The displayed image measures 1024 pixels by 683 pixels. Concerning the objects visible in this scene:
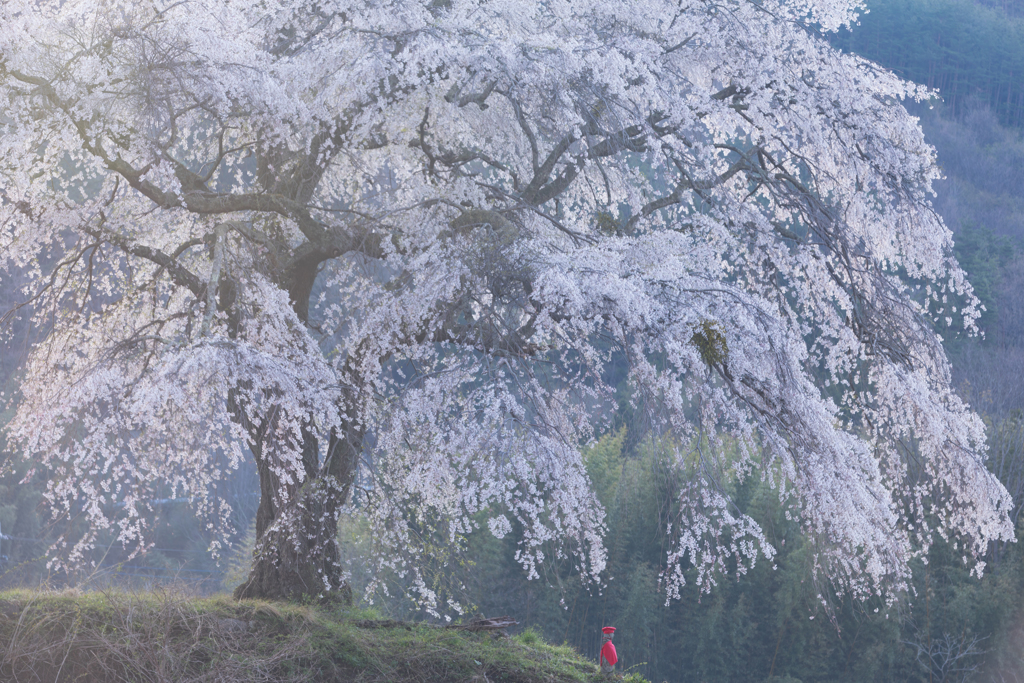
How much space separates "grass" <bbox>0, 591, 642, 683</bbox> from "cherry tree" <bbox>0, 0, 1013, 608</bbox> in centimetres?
49

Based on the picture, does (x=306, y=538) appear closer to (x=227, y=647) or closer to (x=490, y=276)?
(x=227, y=647)

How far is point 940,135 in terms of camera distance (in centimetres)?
2864

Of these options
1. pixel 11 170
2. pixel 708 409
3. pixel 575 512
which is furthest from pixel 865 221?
pixel 11 170

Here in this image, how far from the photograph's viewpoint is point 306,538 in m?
6.17

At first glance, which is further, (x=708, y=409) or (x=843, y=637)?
(x=843, y=637)

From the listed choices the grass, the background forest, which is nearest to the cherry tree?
the grass

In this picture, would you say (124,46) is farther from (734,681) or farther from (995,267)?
(995,267)

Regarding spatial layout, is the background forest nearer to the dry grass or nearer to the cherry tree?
the cherry tree

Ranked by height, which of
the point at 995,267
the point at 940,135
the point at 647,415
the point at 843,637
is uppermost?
the point at 940,135

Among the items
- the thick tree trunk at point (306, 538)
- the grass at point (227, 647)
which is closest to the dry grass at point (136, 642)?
the grass at point (227, 647)

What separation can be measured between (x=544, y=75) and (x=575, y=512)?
9.31 ft

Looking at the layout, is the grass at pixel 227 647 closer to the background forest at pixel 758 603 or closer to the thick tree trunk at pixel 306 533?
the thick tree trunk at pixel 306 533

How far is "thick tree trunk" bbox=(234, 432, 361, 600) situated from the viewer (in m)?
5.93

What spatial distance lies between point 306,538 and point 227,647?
1.33m
